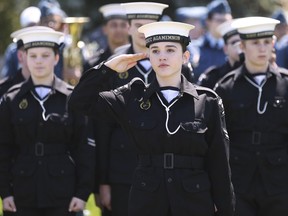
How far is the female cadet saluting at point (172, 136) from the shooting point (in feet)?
24.7

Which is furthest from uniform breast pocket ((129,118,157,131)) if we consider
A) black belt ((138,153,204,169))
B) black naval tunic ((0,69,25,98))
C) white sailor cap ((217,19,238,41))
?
white sailor cap ((217,19,238,41))

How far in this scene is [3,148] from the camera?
9.13 metres

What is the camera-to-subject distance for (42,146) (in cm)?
903

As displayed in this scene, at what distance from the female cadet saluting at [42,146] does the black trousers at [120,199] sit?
383 millimetres

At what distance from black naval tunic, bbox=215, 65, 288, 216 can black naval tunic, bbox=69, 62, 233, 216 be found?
1412 mm

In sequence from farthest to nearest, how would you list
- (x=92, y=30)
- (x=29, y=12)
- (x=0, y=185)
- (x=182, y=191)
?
(x=92, y=30) → (x=29, y=12) → (x=0, y=185) → (x=182, y=191)

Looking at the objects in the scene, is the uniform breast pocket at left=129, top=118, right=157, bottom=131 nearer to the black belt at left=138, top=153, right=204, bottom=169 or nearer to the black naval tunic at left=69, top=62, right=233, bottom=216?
the black naval tunic at left=69, top=62, right=233, bottom=216

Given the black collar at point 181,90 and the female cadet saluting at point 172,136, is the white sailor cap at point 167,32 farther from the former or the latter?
the black collar at point 181,90

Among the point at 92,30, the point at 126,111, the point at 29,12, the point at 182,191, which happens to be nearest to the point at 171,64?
the point at 126,111

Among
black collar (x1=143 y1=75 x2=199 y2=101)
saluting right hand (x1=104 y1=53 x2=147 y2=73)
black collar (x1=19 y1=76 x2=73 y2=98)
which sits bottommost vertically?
black collar (x1=143 y1=75 x2=199 y2=101)

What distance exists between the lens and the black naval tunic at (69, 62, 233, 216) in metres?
7.52

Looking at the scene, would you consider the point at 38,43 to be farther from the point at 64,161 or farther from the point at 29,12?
the point at 29,12

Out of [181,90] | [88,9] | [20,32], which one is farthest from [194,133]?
[88,9]

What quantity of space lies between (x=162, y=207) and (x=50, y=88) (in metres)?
2.21
